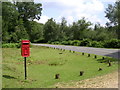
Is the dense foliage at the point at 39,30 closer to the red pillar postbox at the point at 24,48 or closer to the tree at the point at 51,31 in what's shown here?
the tree at the point at 51,31

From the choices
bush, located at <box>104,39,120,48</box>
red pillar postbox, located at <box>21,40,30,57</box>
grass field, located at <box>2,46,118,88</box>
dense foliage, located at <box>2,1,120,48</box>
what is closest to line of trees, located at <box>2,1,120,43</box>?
dense foliage, located at <box>2,1,120,48</box>

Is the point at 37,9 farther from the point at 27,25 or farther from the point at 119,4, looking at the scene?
the point at 119,4

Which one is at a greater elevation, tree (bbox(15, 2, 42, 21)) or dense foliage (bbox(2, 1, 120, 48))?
tree (bbox(15, 2, 42, 21))

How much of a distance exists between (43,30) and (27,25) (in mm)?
12852

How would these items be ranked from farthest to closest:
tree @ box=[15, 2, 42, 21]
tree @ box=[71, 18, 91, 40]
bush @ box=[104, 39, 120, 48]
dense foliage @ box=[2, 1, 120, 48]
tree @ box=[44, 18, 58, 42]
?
tree @ box=[44, 18, 58, 42]
tree @ box=[71, 18, 91, 40]
tree @ box=[15, 2, 42, 21]
dense foliage @ box=[2, 1, 120, 48]
bush @ box=[104, 39, 120, 48]

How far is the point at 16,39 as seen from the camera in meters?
49.2

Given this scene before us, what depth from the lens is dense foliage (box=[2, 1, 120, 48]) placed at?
45.9 metres

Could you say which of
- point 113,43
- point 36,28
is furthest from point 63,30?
point 113,43

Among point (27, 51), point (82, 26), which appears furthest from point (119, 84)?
point (82, 26)

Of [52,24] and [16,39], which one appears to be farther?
[52,24]

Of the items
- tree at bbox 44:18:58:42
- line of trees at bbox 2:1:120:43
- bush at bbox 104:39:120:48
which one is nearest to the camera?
bush at bbox 104:39:120:48

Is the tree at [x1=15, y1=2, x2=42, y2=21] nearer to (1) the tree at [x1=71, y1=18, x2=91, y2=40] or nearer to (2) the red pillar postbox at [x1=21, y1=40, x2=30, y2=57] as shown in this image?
(1) the tree at [x1=71, y1=18, x2=91, y2=40]

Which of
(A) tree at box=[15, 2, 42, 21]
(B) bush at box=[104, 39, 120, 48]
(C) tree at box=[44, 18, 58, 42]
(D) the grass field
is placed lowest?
(D) the grass field

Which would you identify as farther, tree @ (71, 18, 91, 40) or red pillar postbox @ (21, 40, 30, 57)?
tree @ (71, 18, 91, 40)
